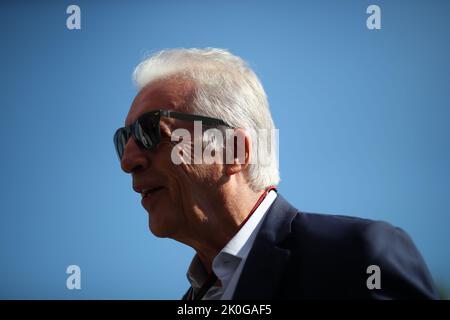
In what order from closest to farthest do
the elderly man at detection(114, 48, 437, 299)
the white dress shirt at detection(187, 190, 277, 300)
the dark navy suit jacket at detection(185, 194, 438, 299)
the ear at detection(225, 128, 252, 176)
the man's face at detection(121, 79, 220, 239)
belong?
1. the dark navy suit jacket at detection(185, 194, 438, 299)
2. the elderly man at detection(114, 48, 437, 299)
3. the white dress shirt at detection(187, 190, 277, 300)
4. the man's face at detection(121, 79, 220, 239)
5. the ear at detection(225, 128, 252, 176)

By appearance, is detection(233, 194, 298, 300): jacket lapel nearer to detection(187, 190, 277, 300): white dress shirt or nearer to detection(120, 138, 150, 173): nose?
detection(187, 190, 277, 300): white dress shirt

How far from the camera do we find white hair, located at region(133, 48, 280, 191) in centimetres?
313

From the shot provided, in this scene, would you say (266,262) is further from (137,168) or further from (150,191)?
(137,168)

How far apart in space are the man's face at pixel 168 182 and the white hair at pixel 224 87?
0.67 ft

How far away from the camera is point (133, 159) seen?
3018 millimetres

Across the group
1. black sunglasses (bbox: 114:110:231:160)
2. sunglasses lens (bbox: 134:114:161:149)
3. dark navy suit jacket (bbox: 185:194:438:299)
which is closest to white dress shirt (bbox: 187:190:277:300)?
dark navy suit jacket (bbox: 185:194:438:299)

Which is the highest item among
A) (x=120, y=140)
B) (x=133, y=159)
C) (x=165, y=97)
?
(x=165, y=97)

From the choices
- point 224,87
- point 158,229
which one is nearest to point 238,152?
point 224,87

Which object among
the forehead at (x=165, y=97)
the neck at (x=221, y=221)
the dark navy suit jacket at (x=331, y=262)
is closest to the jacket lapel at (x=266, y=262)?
the dark navy suit jacket at (x=331, y=262)

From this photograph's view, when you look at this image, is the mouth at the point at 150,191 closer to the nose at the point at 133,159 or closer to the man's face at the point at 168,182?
the man's face at the point at 168,182

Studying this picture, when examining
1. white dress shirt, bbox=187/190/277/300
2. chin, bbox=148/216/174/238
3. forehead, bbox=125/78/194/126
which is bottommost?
white dress shirt, bbox=187/190/277/300

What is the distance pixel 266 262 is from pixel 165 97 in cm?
131
